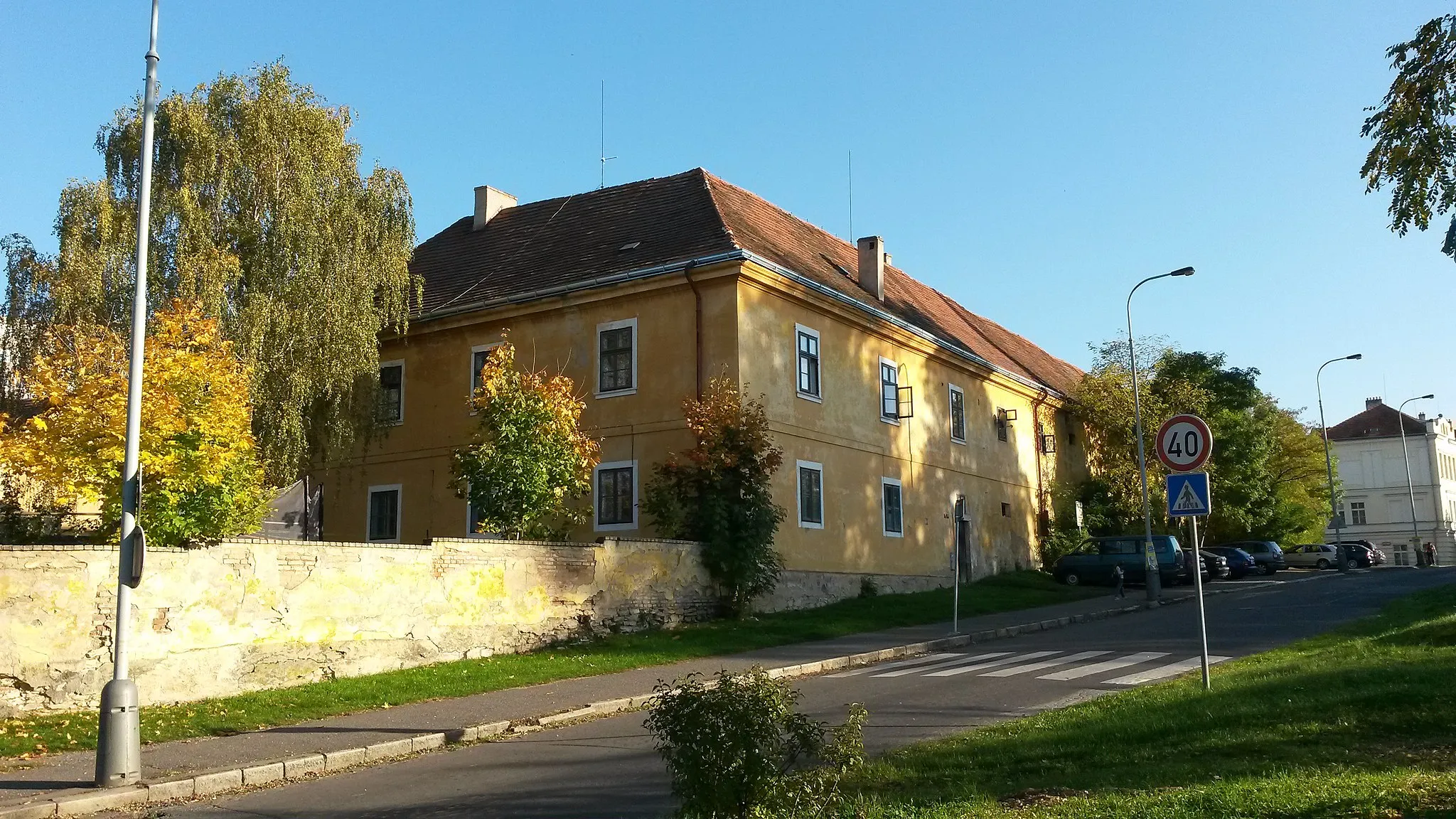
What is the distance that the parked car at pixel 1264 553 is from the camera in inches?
1817

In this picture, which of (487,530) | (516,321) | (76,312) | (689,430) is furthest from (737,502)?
(76,312)

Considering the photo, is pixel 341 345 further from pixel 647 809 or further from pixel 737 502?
pixel 647 809

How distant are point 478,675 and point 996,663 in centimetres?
718

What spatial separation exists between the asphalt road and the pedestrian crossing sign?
2.13m

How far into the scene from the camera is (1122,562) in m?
35.2

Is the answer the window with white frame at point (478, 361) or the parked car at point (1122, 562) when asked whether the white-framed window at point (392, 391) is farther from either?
the parked car at point (1122, 562)

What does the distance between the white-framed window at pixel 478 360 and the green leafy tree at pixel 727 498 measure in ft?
23.1

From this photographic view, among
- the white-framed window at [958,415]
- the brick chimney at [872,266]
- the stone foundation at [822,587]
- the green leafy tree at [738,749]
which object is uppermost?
the brick chimney at [872,266]

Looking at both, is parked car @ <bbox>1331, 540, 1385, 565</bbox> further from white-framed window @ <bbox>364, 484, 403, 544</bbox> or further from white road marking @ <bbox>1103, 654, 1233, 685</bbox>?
white road marking @ <bbox>1103, 654, 1233, 685</bbox>

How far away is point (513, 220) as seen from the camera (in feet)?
110

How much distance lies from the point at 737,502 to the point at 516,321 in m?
8.55

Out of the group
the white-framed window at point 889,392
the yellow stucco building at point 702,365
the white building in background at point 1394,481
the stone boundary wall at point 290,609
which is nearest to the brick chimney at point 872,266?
the yellow stucco building at point 702,365

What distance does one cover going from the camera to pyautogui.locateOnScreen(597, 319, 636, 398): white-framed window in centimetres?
2664

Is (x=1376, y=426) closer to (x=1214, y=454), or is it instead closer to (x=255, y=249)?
(x=1214, y=454)
